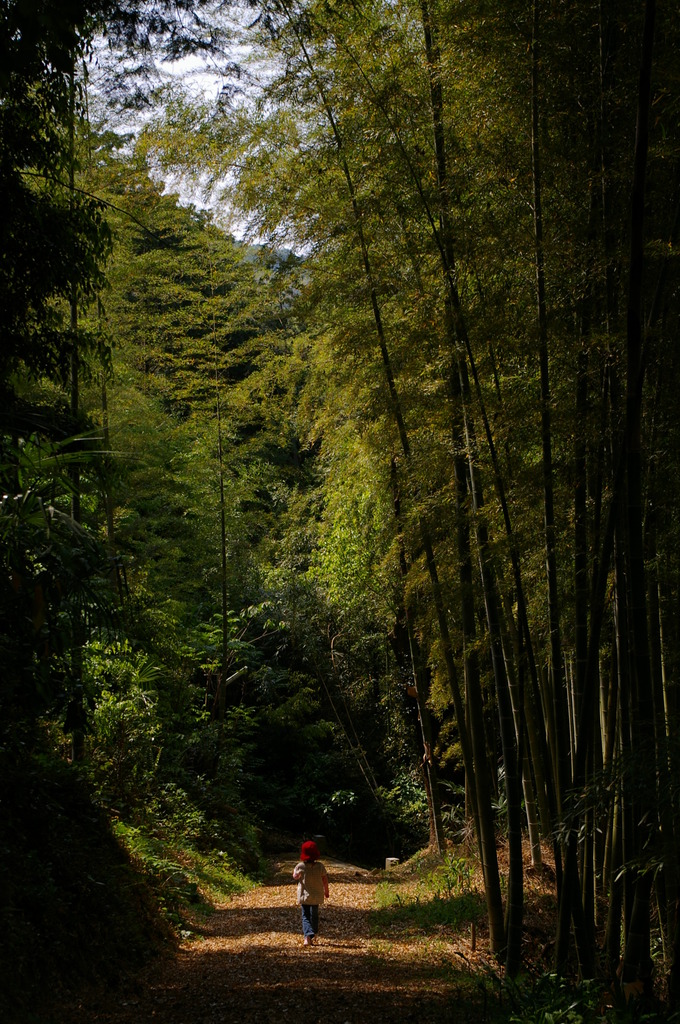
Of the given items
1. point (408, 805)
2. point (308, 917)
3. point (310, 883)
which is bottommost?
point (408, 805)

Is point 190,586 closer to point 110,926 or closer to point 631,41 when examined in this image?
point 110,926

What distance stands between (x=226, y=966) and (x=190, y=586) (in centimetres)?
738

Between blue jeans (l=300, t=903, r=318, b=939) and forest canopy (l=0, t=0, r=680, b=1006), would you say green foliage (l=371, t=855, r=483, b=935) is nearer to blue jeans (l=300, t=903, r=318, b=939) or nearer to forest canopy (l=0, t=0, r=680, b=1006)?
forest canopy (l=0, t=0, r=680, b=1006)

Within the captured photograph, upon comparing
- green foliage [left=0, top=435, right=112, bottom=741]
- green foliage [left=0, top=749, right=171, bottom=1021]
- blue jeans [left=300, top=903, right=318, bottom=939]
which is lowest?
blue jeans [left=300, top=903, right=318, bottom=939]

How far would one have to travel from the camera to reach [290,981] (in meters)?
4.54

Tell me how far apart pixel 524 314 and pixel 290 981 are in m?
4.02

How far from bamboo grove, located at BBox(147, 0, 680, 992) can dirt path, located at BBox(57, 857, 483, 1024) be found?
57cm

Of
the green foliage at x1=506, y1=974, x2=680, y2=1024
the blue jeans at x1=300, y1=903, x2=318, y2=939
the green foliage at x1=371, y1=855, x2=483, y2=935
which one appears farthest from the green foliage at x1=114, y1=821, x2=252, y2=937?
the green foliage at x1=506, y1=974, x2=680, y2=1024

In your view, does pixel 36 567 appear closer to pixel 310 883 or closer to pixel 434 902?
pixel 310 883

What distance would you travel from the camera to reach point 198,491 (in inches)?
453

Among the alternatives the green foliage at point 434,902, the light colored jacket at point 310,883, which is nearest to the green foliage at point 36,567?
the light colored jacket at point 310,883

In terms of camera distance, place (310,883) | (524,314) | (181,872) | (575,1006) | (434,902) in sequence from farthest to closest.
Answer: (181,872), (434,902), (310,883), (524,314), (575,1006)

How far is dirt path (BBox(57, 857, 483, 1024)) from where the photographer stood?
3.84 m

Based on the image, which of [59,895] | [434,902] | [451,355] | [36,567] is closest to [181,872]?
[434,902]
